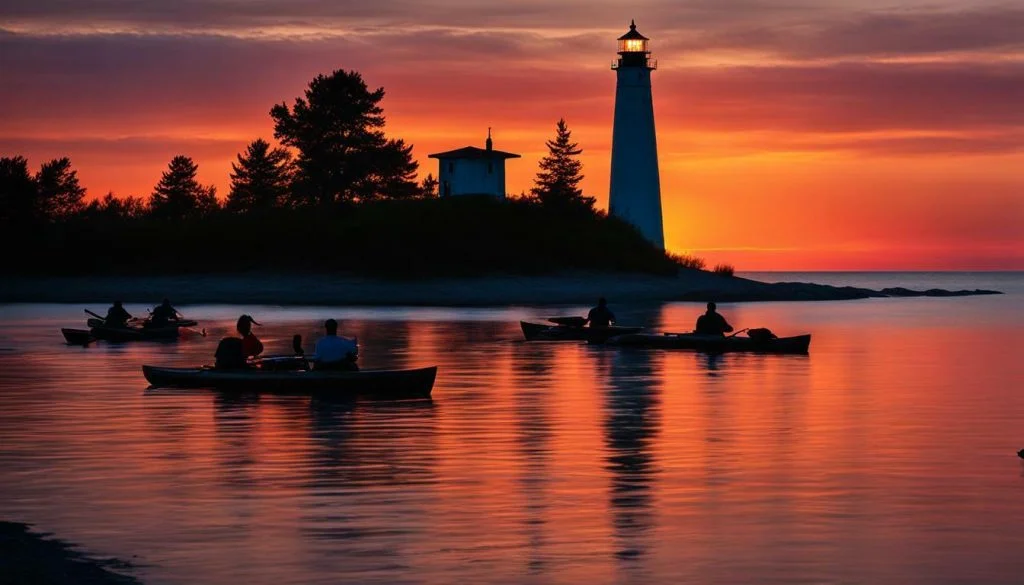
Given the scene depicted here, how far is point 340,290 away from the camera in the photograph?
10606 cm

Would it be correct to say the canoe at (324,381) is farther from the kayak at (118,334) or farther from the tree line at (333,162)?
the tree line at (333,162)

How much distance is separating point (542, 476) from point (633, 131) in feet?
294

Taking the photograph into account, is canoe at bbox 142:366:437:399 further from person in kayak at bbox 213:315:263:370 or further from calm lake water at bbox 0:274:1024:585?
calm lake water at bbox 0:274:1024:585

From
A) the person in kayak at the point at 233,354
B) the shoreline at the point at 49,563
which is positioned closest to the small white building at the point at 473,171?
the person in kayak at the point at 233,354

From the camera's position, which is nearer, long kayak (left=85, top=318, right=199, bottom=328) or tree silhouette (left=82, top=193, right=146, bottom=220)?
long kayak (left=85, top=318, right=199, bottom=328)

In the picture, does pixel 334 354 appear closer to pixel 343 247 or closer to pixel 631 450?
pixel 631 450

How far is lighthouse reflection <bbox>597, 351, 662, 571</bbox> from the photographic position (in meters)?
18.2

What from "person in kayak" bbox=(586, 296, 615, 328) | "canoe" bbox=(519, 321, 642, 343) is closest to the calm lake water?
"canoe" bbox=(519, 321, 642, 343)

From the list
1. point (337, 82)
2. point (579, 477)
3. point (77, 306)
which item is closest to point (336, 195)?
point (337, 82)

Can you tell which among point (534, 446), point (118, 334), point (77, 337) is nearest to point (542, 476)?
point (534, 446)

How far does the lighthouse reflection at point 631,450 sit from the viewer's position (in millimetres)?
18219

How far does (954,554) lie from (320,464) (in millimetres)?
10094

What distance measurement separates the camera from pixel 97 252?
362 ft

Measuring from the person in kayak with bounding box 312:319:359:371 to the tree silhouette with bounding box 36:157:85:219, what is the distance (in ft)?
289
